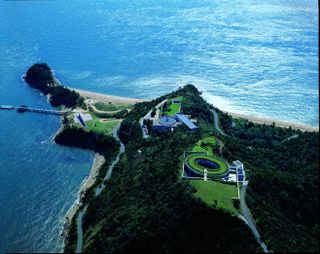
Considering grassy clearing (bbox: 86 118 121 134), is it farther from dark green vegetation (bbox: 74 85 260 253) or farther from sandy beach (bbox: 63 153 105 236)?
dark green vegetation (bbox: 74 85 260 253)

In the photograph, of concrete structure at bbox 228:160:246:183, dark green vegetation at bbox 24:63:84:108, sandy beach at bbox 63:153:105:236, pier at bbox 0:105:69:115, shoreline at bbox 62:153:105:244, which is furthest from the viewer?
dark green vegetation at bbox 24:63:84:108

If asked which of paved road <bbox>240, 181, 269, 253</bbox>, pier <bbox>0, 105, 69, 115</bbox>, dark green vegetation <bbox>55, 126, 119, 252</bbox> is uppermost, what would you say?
pier <bbox>0, 105, 69, 115</bbox>

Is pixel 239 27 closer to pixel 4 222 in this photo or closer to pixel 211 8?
pixel 211 8

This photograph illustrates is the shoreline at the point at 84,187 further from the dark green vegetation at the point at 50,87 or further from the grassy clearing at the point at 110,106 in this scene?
the dark green vegetation at the point at 50,87

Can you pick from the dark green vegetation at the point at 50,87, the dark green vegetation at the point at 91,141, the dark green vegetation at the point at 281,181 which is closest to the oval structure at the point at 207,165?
the dark green vegetation at the point at 281,181

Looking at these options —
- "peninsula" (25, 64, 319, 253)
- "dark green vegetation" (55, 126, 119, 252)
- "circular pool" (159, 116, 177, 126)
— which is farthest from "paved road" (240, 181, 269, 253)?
"dark green vegetation" (55, 126, 119, 252)

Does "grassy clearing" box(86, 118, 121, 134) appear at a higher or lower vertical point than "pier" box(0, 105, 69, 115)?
lower

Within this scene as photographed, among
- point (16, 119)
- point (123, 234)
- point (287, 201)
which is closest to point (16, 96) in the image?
point (16, 119)
